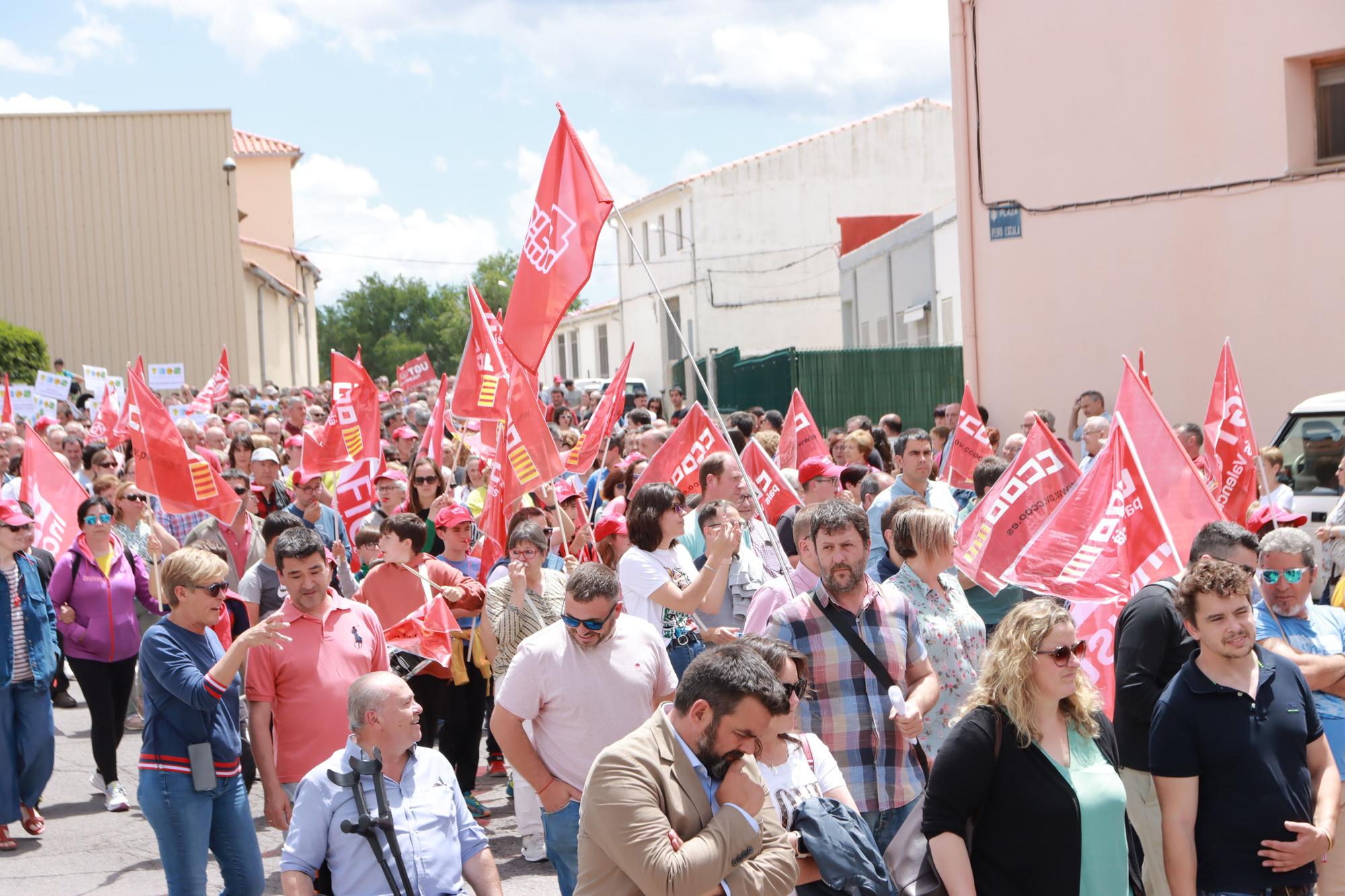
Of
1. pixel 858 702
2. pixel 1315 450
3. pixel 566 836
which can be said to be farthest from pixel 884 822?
pixel 1315 450

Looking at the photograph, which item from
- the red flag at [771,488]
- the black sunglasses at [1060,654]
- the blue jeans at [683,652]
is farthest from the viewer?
the red flag at [771,488]

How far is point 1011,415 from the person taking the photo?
18.2m

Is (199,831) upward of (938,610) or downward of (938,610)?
downward

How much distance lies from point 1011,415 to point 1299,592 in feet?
42.3

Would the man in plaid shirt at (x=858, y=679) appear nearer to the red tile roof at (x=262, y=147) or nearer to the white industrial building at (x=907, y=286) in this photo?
the white industrial building at (x=907, y=286)

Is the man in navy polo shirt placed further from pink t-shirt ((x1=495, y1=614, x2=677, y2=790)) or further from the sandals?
the sandals

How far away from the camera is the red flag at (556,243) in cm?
829

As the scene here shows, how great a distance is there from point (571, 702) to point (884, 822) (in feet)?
3.99

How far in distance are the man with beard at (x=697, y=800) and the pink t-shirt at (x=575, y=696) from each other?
1664mm

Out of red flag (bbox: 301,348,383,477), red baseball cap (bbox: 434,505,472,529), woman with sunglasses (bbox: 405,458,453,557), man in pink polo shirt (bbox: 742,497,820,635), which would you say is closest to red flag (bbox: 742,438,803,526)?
red baseball cap (bbox: 434,505,472,529)

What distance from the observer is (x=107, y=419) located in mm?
17266

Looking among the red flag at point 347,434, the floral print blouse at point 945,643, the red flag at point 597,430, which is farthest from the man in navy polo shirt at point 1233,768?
the red flag at point 347,434

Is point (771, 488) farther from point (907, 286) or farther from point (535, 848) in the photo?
point (907, 286)

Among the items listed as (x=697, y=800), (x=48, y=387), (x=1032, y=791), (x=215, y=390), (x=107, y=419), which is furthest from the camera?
(x=215, y=390)
